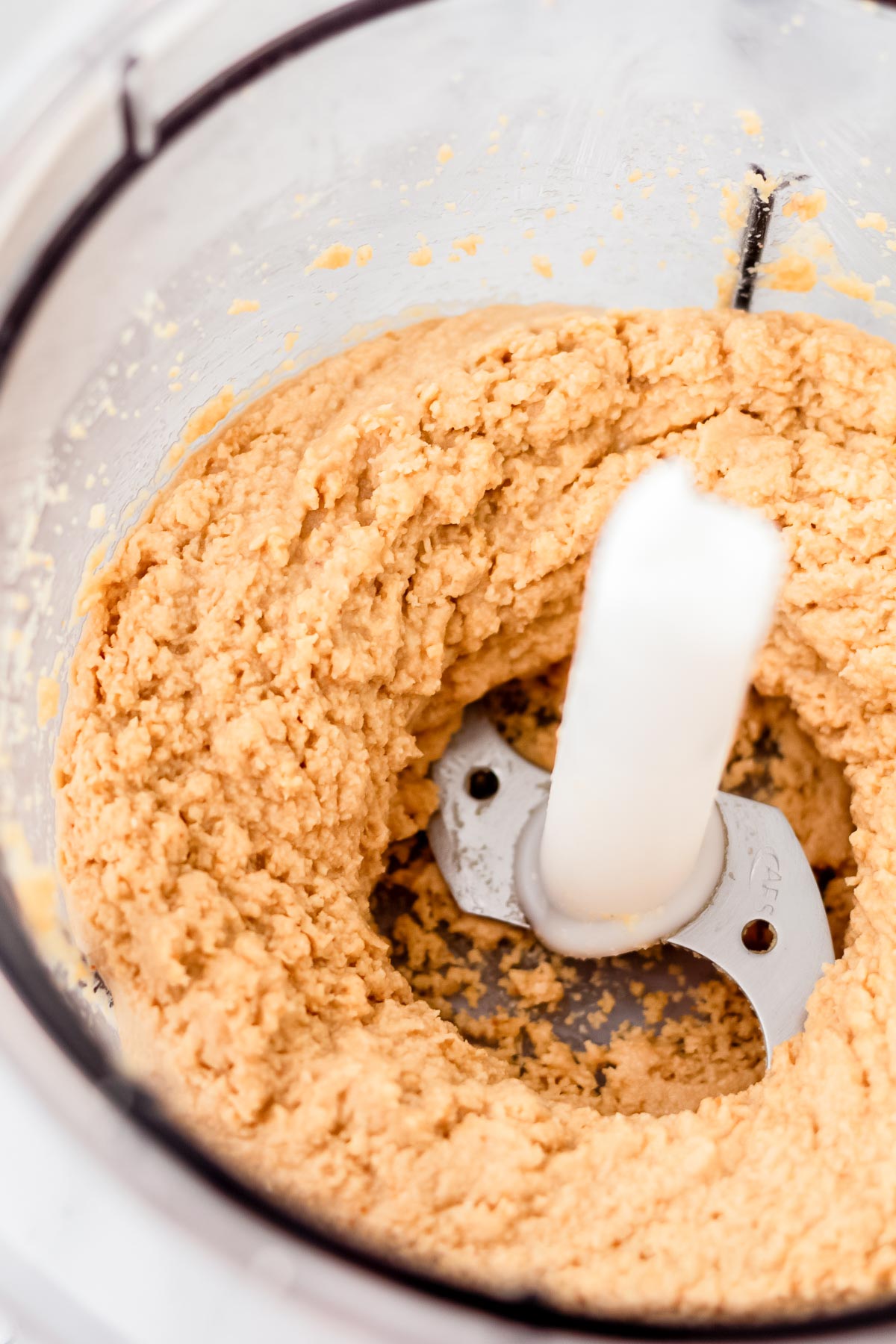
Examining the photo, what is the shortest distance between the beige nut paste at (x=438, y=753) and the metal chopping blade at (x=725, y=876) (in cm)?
4

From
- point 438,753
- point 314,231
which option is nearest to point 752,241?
point 314,231

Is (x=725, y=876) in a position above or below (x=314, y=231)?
below

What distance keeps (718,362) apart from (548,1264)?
2.17 ft

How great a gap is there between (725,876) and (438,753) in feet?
0.84

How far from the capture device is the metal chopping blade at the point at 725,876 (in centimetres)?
93

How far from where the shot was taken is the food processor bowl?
662 mm

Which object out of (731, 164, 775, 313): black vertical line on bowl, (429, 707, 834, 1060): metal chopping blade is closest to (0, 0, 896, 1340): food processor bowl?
(731, 164, 775, 313): black vertical line on bowl

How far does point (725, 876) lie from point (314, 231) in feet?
1.98

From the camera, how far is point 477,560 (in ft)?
3.08

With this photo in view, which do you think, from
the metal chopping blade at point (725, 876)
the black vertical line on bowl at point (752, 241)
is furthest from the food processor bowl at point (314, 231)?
the metal chopping blade at point (725, 876)

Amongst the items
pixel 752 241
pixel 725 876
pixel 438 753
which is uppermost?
pixel 752 241

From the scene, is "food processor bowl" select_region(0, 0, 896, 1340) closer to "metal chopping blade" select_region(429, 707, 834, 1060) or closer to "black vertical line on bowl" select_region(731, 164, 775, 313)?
"black vertical line on bowl" select_region(731, 164, 775, 313)

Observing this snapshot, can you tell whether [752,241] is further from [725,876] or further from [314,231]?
[725,876]

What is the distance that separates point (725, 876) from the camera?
0.96 metres
